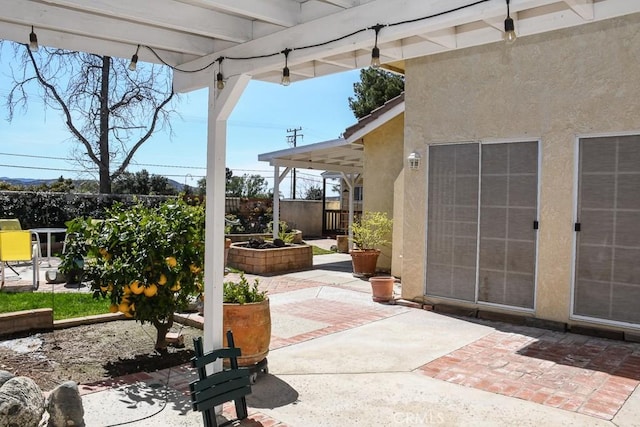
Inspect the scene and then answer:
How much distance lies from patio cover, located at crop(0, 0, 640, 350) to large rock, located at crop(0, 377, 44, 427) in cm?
140

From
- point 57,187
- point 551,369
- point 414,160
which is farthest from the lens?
point 57,187

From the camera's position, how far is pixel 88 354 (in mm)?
5754

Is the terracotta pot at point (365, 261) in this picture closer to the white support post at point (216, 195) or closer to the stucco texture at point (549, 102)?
the stucco texture at point (549, 102)

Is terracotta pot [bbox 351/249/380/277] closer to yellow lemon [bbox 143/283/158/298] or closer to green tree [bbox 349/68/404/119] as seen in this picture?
yellow lemon [bbox 143/283/158/298]

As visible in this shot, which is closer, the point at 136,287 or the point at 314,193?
the point at 136,287

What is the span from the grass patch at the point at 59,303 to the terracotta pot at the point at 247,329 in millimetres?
3206

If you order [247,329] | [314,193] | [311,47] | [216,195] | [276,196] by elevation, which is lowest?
[247,329]

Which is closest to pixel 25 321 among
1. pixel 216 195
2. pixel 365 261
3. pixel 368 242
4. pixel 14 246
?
pixel 14 246

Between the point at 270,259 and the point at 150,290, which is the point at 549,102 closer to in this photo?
the point at 150,290

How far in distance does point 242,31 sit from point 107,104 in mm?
18233

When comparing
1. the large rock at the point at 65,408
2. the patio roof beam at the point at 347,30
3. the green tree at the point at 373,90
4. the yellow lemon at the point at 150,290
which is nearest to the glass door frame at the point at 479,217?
the patio roof beam at the point at 347,30

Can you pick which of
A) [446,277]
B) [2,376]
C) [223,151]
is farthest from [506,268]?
[2,376]

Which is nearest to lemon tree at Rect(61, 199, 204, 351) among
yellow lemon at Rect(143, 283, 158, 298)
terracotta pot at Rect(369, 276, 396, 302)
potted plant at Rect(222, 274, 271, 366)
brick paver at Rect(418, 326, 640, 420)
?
yellow lemon at Rect(143, 283, 158, 298)

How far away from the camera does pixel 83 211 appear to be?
1814cm
